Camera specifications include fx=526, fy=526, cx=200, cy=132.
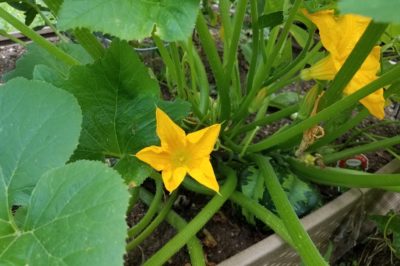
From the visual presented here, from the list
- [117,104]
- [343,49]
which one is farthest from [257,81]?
[117,104]

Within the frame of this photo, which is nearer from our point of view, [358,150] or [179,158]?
[179,158]

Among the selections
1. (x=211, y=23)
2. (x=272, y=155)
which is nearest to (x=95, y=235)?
(x=272, y=155)

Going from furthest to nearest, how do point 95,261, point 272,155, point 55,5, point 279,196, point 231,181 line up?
point 272,155 < point 231,181 < point 279,196 < point 55,5 < point 95,261

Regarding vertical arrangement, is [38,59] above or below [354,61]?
below

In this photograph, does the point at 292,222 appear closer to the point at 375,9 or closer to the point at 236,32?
the point at 236,32

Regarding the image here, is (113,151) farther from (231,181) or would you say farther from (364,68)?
(364,68)

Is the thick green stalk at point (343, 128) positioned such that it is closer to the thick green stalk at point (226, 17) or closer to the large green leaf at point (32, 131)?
the thick green stalk at point (226, 17)
